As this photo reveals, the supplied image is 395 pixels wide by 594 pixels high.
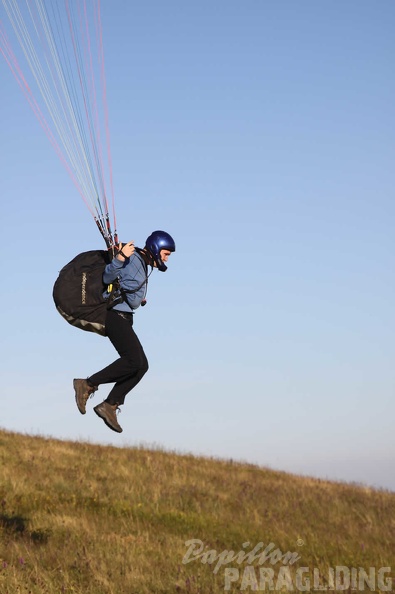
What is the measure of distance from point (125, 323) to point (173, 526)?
28.6ft

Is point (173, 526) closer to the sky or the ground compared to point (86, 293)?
closer to the ground

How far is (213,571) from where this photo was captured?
40.2 ft

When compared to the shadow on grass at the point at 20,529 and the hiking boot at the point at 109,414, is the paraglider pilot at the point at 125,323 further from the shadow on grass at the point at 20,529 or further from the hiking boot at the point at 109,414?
the shadow on grass at the point at 20,529

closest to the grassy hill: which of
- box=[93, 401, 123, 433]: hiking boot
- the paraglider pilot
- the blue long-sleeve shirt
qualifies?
box=[93, 401, 123, 433]: hiking boot

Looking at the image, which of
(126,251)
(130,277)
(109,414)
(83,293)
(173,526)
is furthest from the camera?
(173,526)

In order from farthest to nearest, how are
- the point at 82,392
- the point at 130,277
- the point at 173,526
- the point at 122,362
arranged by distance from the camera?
the point at 173,526
the point at 82,392
the point at 122,362
the point at 130,277

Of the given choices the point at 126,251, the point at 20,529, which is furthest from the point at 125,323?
the point at 20,529

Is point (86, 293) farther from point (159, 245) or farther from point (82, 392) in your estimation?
point (82, 392)

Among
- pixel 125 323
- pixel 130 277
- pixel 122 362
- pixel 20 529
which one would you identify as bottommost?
pixel 20 529

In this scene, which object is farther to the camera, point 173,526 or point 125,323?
point 173,526

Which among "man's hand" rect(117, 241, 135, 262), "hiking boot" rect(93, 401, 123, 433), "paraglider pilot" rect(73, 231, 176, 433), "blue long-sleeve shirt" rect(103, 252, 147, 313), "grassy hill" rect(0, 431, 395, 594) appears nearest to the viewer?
"man's hand" rect(117, 241, 135, 262)

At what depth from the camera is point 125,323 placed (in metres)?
8.93

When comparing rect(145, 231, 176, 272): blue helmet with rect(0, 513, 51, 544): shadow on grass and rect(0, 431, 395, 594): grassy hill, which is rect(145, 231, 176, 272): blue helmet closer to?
rect(0, 431, 395, 594): grassy hill

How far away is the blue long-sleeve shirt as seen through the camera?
337 inches
